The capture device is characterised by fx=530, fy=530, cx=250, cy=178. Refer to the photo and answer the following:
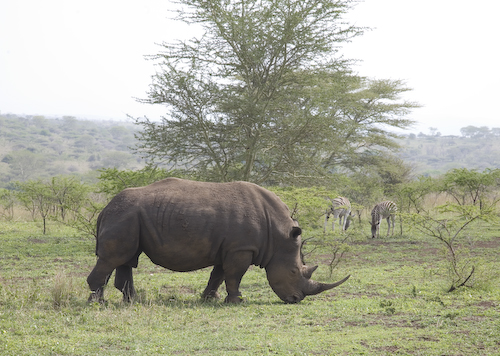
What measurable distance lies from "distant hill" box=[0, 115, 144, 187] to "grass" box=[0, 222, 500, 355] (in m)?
55.5

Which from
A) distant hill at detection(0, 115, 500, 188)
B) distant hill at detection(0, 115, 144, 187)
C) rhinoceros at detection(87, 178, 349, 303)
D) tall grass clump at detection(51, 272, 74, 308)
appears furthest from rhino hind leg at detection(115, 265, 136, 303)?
distant hill at detection(0, 115, 144, 187)

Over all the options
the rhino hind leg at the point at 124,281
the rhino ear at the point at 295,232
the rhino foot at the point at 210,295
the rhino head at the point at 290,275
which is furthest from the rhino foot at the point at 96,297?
the rhino ear at the point at 295,232

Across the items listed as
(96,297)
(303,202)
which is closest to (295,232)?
(96,297)

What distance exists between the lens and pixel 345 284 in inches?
429

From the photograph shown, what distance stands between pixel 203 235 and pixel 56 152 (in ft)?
335

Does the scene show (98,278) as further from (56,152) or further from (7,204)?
(56,152)

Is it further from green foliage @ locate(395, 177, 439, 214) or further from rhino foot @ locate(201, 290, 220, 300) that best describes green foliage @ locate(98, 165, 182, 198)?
green foliage @ locate(395, 177, 439, 214)

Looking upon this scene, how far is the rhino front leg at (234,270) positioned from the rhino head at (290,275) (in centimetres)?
52

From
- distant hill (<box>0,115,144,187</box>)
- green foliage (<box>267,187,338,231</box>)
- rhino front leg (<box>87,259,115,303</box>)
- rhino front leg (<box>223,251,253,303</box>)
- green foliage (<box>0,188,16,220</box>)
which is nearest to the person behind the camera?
rhino front leg (<box>87,259,115,303</box>)

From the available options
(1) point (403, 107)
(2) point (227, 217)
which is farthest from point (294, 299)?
(1) point (403, 107)

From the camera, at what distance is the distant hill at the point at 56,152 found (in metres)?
79.1

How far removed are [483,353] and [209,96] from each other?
46.1 feet

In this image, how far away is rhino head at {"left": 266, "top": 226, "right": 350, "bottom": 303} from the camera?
9070mm

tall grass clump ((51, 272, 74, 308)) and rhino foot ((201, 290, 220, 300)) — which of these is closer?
tall grass clump ((51, 272, 74, 308))
